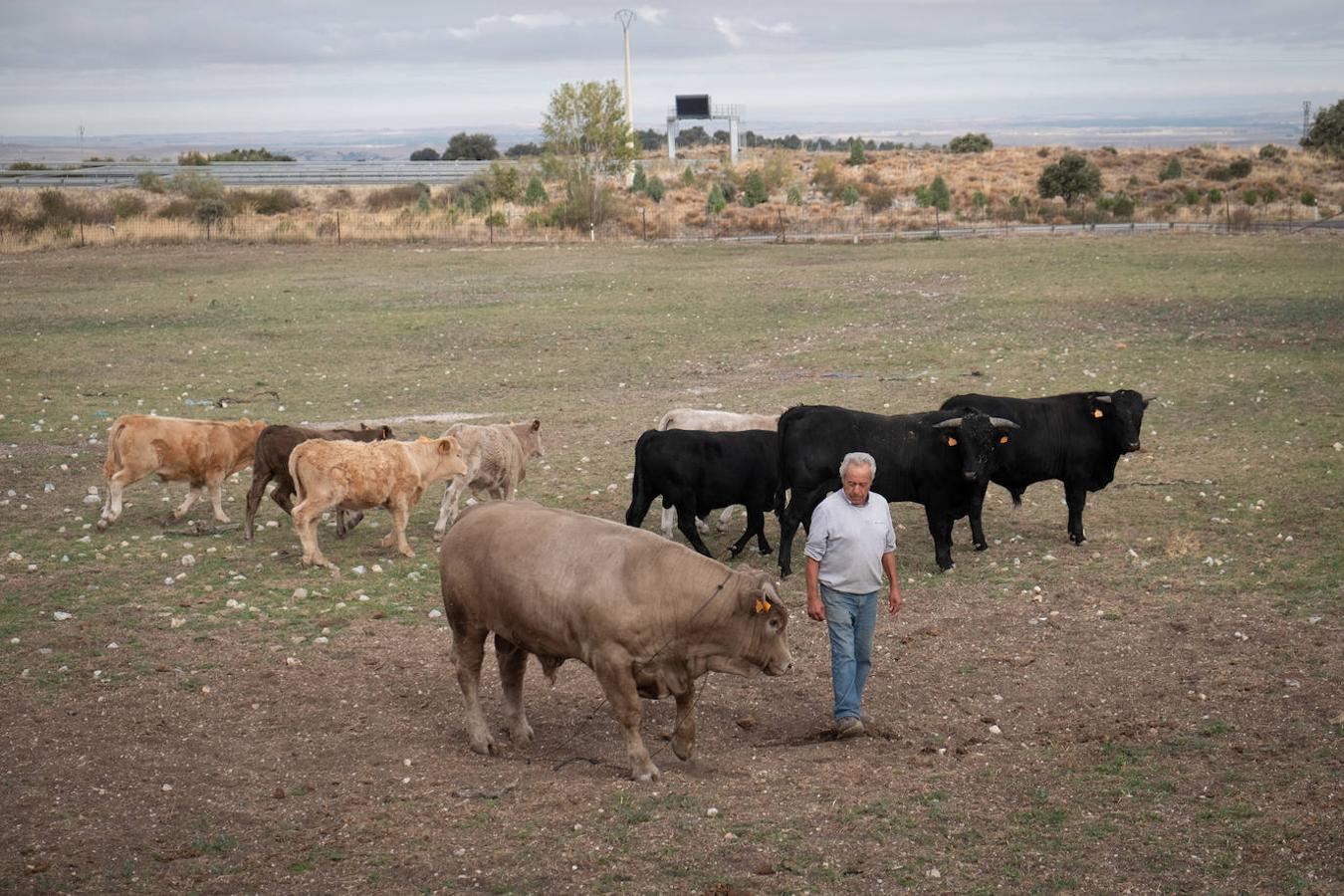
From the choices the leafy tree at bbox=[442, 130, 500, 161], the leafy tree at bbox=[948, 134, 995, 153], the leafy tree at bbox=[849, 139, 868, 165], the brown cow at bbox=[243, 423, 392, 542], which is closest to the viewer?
the brown cow at bbox=[243, 423, 392, 542]

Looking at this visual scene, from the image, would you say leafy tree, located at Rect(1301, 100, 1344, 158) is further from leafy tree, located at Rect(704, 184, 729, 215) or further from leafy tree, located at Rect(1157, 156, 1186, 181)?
leafy tree, located at Rect(704, 184, 729, 215)

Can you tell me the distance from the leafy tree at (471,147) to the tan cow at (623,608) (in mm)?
140708

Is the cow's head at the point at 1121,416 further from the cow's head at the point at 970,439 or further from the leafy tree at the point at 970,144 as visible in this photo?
the leafy tree at the point at 970,144

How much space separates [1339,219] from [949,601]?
165 feet

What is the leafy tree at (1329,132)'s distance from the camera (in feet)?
277

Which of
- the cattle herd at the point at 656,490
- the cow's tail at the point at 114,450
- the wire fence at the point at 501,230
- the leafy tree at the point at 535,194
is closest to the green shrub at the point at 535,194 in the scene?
the leafy tree at the point at 535,194

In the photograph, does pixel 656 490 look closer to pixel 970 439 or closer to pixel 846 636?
pixel 970 439

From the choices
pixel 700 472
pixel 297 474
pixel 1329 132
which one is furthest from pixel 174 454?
pixel 1329 132

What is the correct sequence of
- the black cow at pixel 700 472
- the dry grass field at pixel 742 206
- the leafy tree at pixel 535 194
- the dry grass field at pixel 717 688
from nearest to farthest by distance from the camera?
the dry grass field at pixel 717 688 < the black cow at pixel 700 472 < the dry grass field at pixel 742 206 < the leafy tree at pixel 535 194

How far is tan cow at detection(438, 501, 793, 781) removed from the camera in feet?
28.6

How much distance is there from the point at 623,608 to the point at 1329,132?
90.3 metres

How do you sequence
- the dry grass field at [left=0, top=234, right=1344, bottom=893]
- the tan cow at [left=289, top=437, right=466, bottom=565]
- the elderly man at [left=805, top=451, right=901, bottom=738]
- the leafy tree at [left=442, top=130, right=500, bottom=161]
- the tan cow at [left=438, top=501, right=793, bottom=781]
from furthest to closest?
the leafy tree at [left=442, top=130, right=500, bottom=161] → the tan cow at [left=289, top=437, right=466, bottom=565] → the elderly man at [left=805, top=451, right=901, bottom=738] → the tan cow at [left=438, top=501, right=793, bottom=781] → the dry grass field at [left=0, top=234, right=1344, bottom=893]

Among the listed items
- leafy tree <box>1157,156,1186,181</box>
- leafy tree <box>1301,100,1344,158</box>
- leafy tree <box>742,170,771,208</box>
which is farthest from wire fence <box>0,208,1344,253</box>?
leafy tree <box>1301,100,1344,158</box>

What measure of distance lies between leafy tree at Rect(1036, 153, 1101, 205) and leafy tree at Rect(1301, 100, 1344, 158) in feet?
90.4
